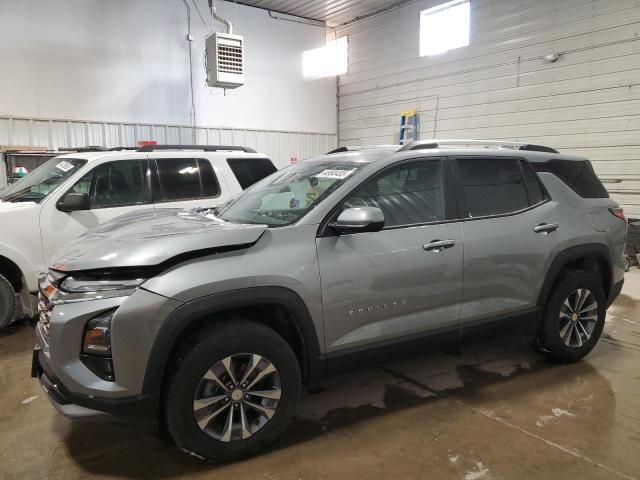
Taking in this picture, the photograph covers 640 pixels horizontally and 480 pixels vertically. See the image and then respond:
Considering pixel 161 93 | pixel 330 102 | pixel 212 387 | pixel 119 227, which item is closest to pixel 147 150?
pixel 119 227

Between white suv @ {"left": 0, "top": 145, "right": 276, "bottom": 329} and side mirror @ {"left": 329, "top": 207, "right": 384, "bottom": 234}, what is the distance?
232cm

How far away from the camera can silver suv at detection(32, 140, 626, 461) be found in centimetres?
220

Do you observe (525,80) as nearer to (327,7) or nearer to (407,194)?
(327,7)

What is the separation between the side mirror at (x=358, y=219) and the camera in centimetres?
253

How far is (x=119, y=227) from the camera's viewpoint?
2.91 m

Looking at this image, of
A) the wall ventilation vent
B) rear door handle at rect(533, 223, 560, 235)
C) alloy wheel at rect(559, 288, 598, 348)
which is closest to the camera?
rear door handle at rect(533, 223, 560, 235)

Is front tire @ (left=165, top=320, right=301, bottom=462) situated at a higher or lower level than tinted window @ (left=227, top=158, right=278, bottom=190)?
lower

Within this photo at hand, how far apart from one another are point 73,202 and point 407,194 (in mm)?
3257

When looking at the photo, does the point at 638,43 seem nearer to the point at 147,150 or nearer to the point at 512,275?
the point at 512,275

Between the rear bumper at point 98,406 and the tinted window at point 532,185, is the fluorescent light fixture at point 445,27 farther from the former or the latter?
the rear bumper at point 98,406

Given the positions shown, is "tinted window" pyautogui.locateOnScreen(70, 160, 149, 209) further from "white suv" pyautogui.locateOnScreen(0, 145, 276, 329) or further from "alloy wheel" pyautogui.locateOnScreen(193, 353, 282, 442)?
"alloy wheel" pyautogui.locateOnScreen(193, 353, 282, 442)

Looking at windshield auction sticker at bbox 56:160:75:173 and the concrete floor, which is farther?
windshield auction sticker at bbox 56:160:75:173

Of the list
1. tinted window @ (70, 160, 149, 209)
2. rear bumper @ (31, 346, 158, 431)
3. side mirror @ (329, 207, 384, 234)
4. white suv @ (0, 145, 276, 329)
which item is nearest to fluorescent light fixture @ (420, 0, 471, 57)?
white suv @ (0, 145, 276, 329)

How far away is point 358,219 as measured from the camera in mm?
2535
